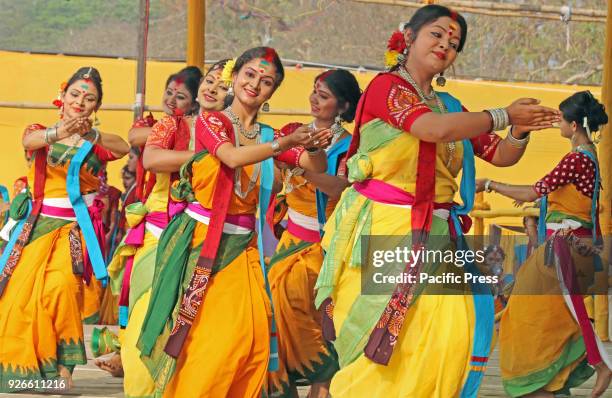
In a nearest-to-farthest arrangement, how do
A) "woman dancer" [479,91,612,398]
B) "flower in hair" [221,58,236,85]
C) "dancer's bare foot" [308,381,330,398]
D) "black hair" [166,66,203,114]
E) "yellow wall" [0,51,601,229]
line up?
"flower in hair" [221,58,236,85] → "dancer's bare foot" [308,381,330,398] → "woman dancer" [479,91,612,398] → "black hair" [166,66,203,114] → "yellow wall" [0,51,601,229]

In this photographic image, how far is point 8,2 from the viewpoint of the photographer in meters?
30.2

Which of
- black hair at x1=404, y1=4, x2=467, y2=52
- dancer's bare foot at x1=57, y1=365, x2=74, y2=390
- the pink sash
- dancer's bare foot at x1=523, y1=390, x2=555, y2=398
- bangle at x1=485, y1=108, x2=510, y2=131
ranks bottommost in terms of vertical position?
dancer's bare foot at x1=57, y1=365, x2=74, y2=390

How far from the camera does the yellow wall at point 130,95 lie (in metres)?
15.3

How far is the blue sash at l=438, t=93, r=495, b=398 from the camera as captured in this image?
17.6 feet

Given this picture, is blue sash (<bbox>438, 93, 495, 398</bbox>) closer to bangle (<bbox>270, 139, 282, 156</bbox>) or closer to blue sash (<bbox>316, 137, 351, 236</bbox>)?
bangle (<bbox>270, 139, 282, 156</bbox>)

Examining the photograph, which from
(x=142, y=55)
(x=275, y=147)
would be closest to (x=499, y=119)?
(x=275, y=147)

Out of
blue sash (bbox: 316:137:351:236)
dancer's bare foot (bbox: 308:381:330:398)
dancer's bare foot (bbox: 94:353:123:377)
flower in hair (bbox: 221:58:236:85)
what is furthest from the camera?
dancer's bare foot (bbox: 94:353:123:377)

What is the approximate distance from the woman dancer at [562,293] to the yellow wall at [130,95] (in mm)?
6971

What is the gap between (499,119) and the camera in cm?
511

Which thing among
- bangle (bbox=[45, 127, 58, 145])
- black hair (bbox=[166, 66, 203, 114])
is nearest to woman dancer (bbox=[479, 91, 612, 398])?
black hair (bbox=[166, 66, 203, 114])

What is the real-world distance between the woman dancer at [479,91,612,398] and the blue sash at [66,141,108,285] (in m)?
2.42

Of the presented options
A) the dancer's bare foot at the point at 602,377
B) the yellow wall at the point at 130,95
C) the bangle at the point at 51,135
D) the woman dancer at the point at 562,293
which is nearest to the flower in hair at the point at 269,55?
the bangle at the point at 51,135

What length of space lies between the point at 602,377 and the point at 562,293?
20.9 inches

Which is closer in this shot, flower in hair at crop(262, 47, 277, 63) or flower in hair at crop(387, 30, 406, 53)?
flower in hair at crop(387, 30, 406, 53)
